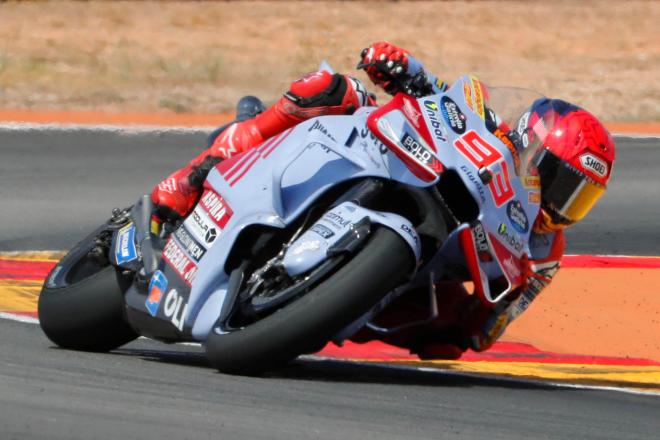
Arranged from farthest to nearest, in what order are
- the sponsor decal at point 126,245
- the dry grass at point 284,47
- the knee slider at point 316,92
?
the dry grass at point 284,47, the sponsor decal at point 126,245, the knee slider at point 316,92

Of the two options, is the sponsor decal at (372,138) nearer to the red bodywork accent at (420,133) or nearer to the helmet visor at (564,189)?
the red bodywork accent at (420,133)

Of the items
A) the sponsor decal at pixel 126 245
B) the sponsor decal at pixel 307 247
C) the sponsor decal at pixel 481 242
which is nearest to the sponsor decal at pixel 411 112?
the sponsor decal at pixel 481 242

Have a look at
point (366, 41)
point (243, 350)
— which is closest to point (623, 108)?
point (366, 41)

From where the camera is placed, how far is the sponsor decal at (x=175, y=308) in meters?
5.44

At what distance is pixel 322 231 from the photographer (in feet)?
16.7

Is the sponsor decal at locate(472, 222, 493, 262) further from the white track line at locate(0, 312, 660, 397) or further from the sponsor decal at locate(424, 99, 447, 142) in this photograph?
the white track line at locate(0, 312, 660, 397)

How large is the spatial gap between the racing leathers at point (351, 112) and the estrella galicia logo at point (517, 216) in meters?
0.30

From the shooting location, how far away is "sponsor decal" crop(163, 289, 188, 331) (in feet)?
17.9

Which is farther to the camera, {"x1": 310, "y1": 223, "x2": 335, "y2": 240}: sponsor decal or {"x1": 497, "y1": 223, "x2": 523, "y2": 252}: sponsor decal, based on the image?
{"x1": 497, "y1": 223, "x2": 523, "y2": 252}: sponsor decal

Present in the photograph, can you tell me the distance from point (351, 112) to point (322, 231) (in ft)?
3.02

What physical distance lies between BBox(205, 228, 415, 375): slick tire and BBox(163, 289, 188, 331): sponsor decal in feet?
1.47

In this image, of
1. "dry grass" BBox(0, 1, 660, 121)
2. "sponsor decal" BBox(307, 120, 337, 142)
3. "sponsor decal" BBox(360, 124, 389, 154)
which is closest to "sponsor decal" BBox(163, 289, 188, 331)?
"sponsor decal" BBox(307, 120, 337, 142)

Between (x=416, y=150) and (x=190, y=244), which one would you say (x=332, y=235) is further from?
(x=190, y=244)

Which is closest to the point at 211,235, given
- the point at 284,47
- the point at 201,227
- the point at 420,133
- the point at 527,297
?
the point at 201,227
